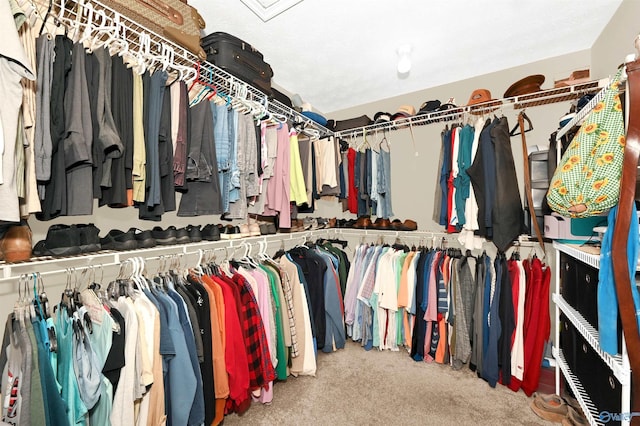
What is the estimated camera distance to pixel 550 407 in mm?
1646

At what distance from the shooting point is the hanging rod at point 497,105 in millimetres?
2039

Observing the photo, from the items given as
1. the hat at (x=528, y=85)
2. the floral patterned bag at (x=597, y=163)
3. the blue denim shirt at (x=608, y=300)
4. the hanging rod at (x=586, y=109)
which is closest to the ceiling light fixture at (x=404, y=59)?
the hat at (x=528, y=85)

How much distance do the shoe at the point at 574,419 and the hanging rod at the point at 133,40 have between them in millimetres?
2849

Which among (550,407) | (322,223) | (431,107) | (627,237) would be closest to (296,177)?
(322,223)

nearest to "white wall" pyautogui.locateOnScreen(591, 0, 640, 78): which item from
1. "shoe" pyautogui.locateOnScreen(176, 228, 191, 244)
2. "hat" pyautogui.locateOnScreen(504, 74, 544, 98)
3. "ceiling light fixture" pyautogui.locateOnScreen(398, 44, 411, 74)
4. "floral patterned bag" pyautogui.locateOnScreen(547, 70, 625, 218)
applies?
"hat" pyautogui.locateOnScreen(504, 74, 544, 98)

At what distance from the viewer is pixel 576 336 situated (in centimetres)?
153

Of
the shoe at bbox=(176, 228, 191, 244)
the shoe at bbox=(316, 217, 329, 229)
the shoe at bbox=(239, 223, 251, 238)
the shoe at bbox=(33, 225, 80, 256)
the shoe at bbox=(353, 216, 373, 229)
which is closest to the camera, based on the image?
the shoe at bbox=(33, 225, 80, 256)

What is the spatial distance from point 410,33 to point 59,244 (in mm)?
2564

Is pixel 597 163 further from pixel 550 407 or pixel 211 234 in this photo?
pixel 211 234

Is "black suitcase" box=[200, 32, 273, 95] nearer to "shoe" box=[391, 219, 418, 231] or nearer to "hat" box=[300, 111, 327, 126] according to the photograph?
"hat" box=[300, 111, 327, 126]

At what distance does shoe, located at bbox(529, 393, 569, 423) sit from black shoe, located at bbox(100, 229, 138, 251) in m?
2.61

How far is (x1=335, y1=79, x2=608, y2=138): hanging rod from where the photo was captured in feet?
6.69

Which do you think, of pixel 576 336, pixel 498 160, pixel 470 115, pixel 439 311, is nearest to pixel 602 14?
pixel 470 115

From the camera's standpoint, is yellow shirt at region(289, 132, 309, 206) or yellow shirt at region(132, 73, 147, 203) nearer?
yellow shirt at region(132, 73, 147, 203)
